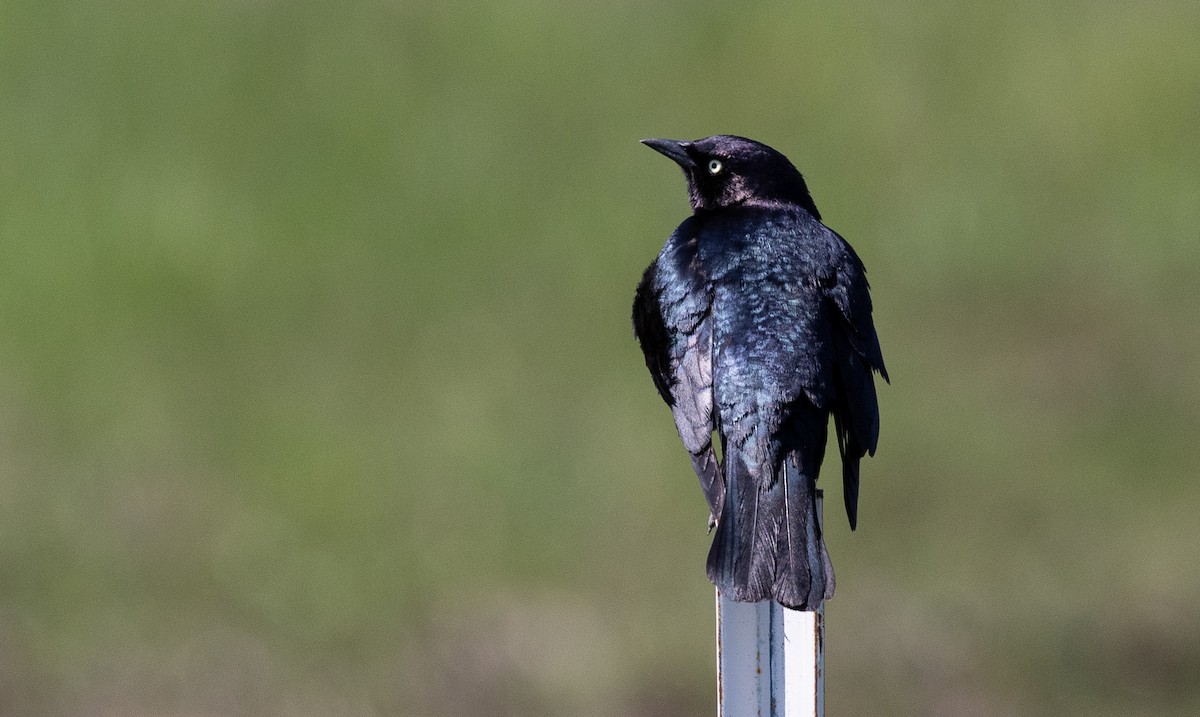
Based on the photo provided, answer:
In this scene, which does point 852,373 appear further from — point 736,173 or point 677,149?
point 677,149

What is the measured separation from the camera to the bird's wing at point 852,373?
15.6 ft

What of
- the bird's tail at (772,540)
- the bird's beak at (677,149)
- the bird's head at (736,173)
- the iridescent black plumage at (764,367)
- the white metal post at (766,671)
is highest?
the bird's beak at (677,149)

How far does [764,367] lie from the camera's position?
185 inches

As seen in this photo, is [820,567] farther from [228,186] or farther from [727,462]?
[228,186]

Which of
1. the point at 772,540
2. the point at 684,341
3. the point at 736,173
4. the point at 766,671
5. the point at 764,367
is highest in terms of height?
the point at 736,173

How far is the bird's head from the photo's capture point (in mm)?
5441

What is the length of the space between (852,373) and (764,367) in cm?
24

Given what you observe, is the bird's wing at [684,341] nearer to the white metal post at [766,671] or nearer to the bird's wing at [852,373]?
the bird's wing at [852,373]

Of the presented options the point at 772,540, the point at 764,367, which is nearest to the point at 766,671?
the point at 772,540

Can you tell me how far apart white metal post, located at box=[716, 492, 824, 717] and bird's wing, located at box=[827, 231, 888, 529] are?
812 millimetres

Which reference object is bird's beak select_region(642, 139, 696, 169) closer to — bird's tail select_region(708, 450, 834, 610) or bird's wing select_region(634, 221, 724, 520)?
bird's wing select_region(634, 221, 724, 520)

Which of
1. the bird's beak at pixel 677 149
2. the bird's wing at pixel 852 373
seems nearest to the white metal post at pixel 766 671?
the bird's wing at pixel 852 373

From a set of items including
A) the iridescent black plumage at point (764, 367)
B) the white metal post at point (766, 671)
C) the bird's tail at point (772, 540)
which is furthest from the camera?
the iridescent black plumage at point (764, 367)

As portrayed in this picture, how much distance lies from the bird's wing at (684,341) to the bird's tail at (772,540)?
0.08 metres
